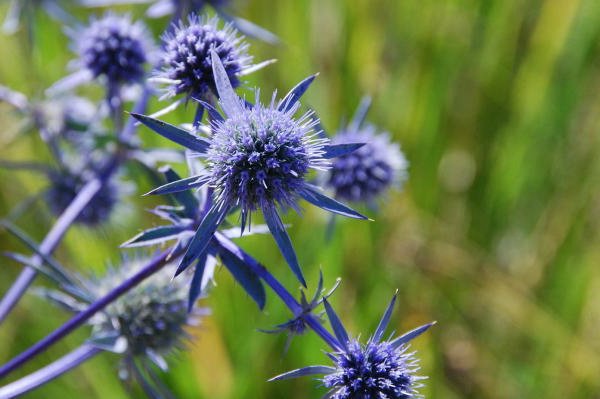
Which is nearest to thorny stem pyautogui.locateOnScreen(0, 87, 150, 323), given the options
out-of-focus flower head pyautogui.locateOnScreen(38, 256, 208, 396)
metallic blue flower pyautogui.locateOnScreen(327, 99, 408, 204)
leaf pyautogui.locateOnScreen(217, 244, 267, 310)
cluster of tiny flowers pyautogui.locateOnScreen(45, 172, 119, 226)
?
out-of-focus flower head pyautogui.locateOnScreen(38, 256, 208, 396)

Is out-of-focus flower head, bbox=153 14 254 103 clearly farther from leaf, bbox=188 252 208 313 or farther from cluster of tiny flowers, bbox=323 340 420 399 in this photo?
cluster of tiny flowers, bbox=323 340 420 399

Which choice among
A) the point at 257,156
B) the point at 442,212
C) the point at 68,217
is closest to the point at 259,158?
the point at 257,156

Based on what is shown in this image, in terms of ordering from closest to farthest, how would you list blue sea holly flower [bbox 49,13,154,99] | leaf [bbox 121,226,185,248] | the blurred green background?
leaf [bbox 121,226,185,248], blue sea holly flower [bbox 49,13,154,99], the blurred green background

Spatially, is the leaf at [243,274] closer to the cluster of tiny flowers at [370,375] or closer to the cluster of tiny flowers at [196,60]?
the cluster of tiny flowers at [370,375]

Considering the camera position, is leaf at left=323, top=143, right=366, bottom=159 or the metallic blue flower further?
the metallic blue flower

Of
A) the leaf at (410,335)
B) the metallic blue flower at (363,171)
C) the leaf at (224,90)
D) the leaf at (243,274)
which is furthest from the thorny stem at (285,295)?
the metallic blue flower at (363,171)

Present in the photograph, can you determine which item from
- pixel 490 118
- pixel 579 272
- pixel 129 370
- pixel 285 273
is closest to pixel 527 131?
pixel 490 118
